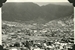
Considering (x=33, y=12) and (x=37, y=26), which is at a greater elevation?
(x=33, y=12)

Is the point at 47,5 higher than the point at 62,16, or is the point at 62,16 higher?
the point at 47,5

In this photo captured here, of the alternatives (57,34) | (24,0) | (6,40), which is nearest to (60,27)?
(57,34)

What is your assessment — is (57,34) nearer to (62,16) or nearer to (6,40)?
(62,16)

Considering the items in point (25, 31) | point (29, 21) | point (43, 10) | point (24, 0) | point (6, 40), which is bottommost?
point (6, 40)

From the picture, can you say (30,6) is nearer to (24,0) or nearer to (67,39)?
(24,0)
